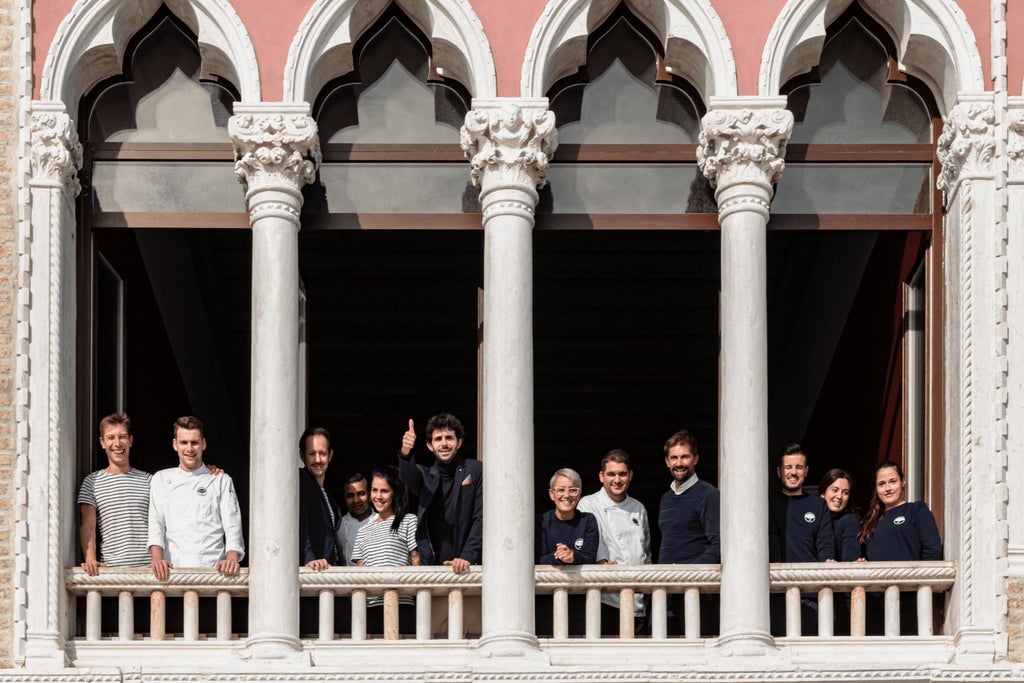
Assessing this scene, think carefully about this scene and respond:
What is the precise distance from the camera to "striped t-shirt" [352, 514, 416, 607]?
20516mm

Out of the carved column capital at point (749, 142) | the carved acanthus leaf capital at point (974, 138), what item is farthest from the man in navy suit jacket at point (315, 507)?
the carved acanthus leaf capital at point (974, 138)

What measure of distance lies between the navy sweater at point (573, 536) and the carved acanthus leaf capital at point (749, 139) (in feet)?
8.03

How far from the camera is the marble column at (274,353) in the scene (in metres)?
20.1

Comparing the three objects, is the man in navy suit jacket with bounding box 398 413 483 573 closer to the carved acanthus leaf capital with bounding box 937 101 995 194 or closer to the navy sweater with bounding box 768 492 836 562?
the navy sweater with bounding box 768 492 836 562

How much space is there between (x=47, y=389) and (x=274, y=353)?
4.85 ft

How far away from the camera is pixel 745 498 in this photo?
2023 cm

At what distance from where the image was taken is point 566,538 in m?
20.5

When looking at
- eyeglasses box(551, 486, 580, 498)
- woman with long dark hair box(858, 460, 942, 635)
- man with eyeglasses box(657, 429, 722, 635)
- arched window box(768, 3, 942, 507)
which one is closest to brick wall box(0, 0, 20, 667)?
eyeglasses box(551, 486, 580, 498)

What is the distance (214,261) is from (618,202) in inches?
258

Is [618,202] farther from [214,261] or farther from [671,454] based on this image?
[214,261]

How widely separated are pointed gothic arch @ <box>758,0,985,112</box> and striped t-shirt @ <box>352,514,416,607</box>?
12.2 ft

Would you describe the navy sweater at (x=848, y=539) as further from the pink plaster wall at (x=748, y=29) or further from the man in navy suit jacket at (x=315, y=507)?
the man in navy suit jacket at (x=315, y=507)

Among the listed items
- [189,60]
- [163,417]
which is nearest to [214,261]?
[163,417]

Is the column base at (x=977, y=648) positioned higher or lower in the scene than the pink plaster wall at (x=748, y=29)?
lower
